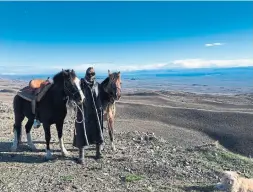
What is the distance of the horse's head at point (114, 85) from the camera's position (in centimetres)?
926

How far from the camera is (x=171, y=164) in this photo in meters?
9.55

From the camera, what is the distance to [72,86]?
827 cm

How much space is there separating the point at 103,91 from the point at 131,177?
8.78 ft

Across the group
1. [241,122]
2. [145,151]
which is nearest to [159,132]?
[241,122]

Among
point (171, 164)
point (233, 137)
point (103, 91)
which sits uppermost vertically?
point (103, 91)

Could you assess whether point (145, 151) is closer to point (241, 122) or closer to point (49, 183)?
point (49, 183)

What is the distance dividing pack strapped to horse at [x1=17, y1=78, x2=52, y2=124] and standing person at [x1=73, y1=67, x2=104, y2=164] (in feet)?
3.19

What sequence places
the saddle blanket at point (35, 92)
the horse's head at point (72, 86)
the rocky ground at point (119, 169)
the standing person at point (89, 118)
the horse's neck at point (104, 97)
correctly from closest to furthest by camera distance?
the rocky ground at point (119, 169) → the horse's head at point (72, 86) → the standing person at point (89, 118) → the saddle blanket at point (35, 92) → the horse's neck at point (104, 97)

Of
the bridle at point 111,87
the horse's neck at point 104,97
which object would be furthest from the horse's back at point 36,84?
the bridle at point 111,87

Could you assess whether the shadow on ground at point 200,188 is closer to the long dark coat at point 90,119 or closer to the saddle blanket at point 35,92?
the long dark coat at point 90,119

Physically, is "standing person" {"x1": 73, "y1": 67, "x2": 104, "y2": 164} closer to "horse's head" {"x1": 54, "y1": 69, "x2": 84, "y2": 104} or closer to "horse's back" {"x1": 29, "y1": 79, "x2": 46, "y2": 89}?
"horse's head" {"x1": 54, "y1": 69, "x2": 84, "y2": 104}

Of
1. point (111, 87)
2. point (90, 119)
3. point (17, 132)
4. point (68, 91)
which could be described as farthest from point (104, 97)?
point (17, 132)

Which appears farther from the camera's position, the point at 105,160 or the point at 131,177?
the point at 105,160

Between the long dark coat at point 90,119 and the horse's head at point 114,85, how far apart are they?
39 centimetres
